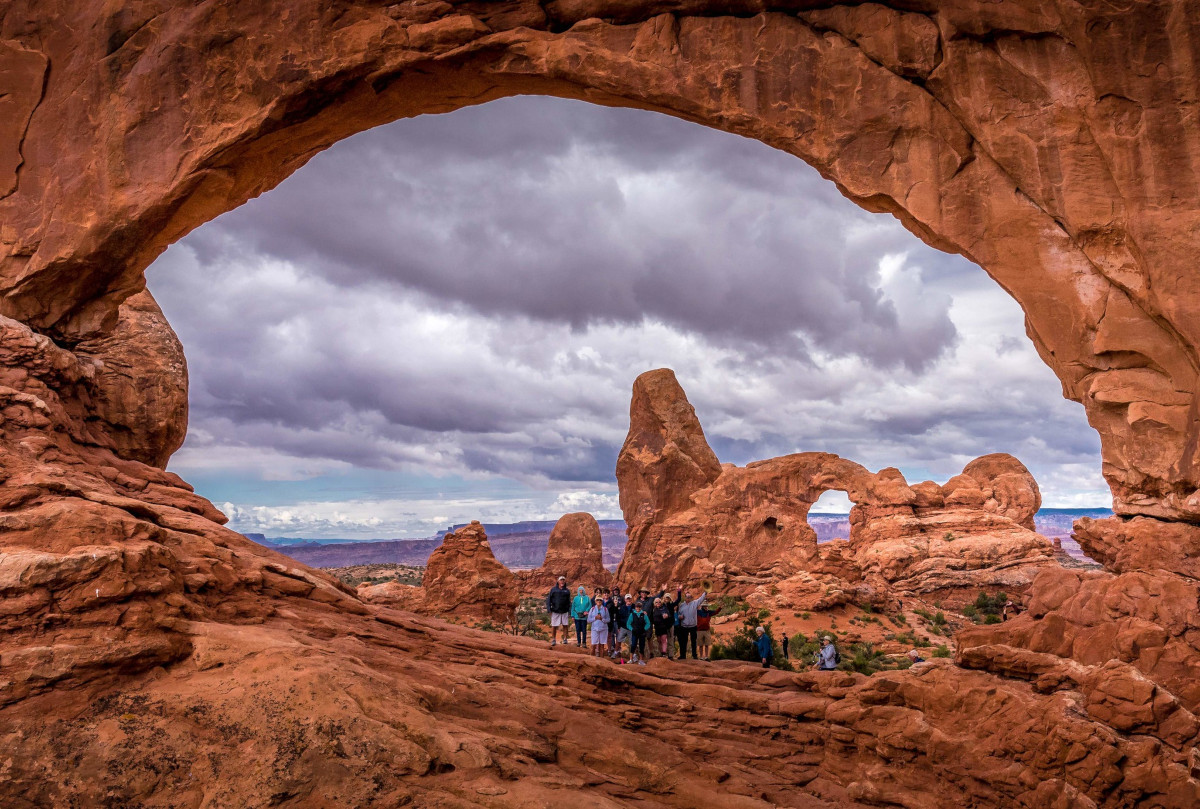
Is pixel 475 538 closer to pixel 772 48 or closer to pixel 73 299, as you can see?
pixel 73 299

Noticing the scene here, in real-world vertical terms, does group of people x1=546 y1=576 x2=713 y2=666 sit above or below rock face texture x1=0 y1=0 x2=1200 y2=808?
below

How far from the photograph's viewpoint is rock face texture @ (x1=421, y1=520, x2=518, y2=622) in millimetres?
29984

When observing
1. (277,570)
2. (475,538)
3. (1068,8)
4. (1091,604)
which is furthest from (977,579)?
(277,570)

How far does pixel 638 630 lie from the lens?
44.4ft

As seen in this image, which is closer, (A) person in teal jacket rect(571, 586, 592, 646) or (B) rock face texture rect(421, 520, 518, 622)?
(A) person in teal jacket rect(571, 586, 592, 646)

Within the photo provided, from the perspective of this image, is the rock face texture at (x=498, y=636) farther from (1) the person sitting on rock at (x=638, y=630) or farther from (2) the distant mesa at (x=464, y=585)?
(2) the distant mesa at (x=464, y=585)

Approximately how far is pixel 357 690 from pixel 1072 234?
9.70 meters

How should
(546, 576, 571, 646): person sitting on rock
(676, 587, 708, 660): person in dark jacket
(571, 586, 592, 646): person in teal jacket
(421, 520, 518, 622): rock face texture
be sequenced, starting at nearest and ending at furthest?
(676, 587, 708, 660): person in dark jacket
(571, 586, 592, 646): person in teal jacket
(546, 576, 571, 646): person sitting on rock
(421, 520, 518, 622): rock face texture

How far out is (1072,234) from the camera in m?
8.48

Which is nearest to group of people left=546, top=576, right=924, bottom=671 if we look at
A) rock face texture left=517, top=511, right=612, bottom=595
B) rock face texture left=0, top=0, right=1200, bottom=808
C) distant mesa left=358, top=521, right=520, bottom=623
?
rock face texture left=0, top=0, right=1200, bottom=808

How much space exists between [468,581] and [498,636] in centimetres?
2033

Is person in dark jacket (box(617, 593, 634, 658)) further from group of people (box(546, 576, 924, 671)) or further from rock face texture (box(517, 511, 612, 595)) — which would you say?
rock face texture (box(517, 511, 612, 595))

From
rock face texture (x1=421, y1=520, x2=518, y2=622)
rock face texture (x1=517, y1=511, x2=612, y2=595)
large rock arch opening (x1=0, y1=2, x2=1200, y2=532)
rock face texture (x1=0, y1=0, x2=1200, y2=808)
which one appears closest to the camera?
rock face texture (x1=0, y1=0, x2=1200, y2=808)

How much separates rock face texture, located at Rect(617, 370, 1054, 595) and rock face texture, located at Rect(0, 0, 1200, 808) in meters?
22.6
